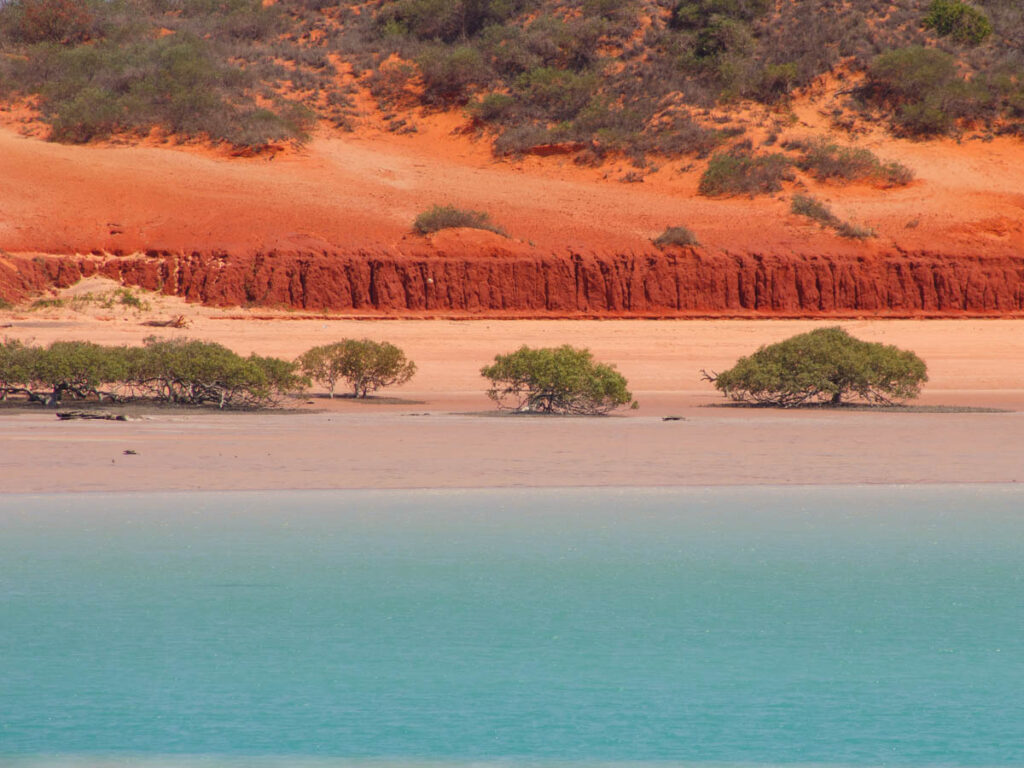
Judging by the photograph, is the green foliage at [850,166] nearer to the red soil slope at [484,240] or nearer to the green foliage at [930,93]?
the red soil slope at [484,240]

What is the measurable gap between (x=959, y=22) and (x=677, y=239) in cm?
2421

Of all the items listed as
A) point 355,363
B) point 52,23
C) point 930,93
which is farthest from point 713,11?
point 355,363

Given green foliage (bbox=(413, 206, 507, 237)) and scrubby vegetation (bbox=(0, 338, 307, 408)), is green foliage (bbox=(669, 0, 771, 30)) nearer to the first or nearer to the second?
green foliage (bbox=(413, 206, 507, 237))

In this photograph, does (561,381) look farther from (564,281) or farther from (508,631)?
(564,281)

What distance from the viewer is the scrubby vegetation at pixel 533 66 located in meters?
45.4

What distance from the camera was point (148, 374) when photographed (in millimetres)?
17688

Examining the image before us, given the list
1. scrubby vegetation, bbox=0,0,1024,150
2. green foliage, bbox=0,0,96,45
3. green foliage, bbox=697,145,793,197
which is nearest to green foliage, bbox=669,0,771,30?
scrubby vegetation, bbox=0,0,1024,150

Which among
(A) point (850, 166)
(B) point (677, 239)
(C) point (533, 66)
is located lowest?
(B) point (677, 239)

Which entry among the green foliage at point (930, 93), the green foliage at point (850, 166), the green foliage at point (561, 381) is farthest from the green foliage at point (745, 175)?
the green foliage at point (561, 381)

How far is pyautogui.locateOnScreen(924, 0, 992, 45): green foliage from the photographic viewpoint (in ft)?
165

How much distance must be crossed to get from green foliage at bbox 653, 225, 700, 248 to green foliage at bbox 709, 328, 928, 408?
14.6 metres

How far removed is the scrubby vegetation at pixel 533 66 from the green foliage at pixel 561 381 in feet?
89.7

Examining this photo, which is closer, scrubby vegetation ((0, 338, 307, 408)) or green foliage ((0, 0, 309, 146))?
scrubby vegetation ((0, 338, 307, 408))

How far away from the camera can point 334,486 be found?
11164 millimetres
